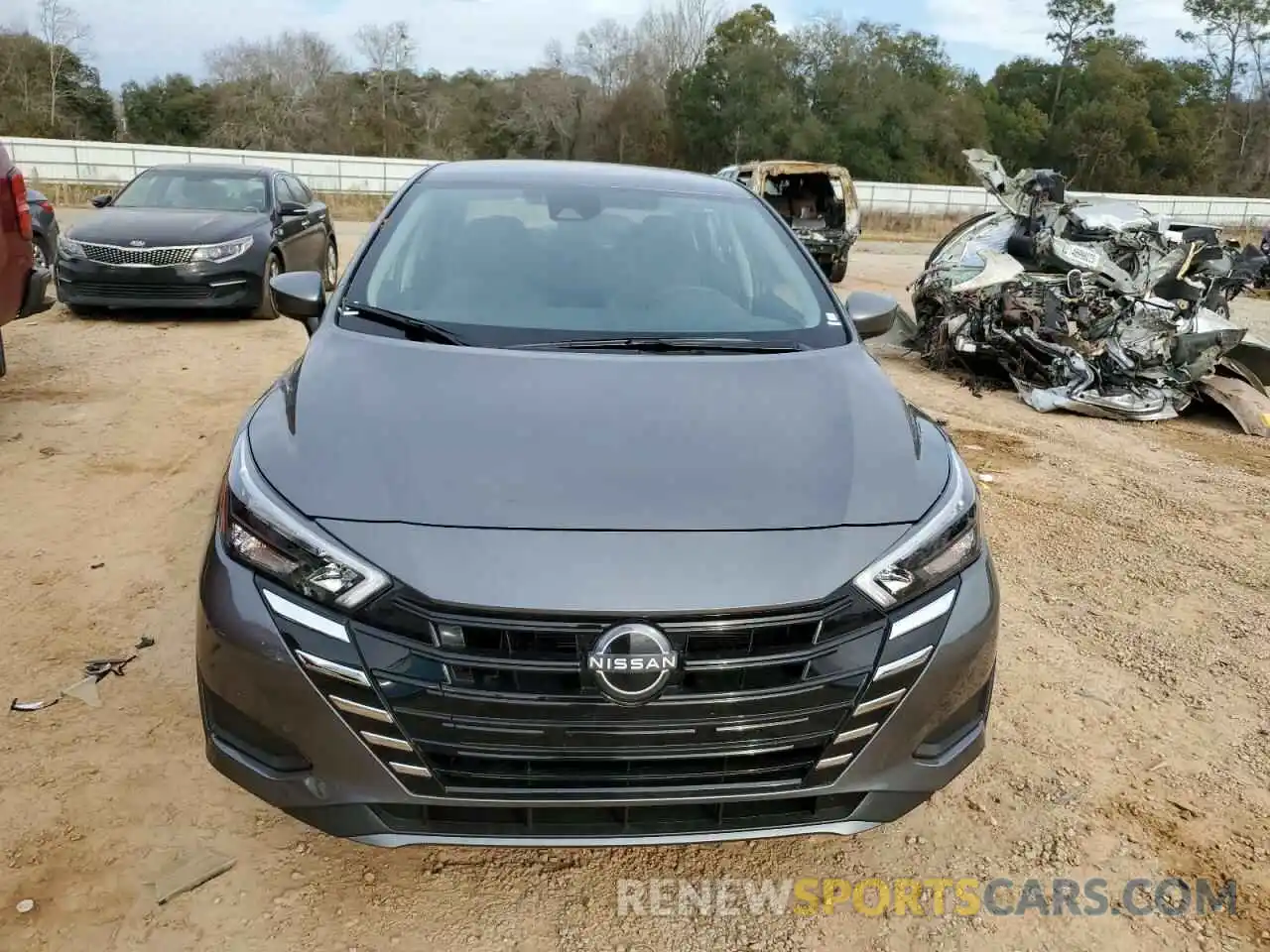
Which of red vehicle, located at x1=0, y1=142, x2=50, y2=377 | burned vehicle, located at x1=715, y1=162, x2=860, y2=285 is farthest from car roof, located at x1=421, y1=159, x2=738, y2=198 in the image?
burned vehicle, located at x1=715, y1=162, x2=860, y2=285

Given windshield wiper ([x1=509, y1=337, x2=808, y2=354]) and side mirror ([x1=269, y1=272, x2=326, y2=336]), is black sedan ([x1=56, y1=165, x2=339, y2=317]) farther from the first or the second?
windshield wiper ([x1=509, y1=337, x2=808, y2=354])

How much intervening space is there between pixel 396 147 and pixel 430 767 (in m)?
55.1

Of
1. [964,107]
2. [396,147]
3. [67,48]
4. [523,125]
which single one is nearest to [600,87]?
[523,125]

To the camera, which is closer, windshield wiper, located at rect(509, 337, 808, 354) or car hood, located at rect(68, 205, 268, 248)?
windshield wiper, located at rect(509, 337, 808, 354)

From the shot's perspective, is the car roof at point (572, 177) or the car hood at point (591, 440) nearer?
the car hood at point (591, 440)

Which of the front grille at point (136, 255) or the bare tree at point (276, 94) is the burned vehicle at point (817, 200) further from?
the bare tree at point (276, 94)

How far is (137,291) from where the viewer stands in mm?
8188

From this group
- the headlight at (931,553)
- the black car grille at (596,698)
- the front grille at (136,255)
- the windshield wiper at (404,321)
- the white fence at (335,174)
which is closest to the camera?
the black car grille at (596,698)

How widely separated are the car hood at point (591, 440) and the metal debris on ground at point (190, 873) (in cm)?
94

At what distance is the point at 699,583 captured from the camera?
1.77 metres

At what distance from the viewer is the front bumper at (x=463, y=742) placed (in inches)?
70.5

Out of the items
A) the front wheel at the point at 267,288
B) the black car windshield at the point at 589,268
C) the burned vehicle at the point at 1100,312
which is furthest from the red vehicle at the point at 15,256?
the burned vehicle at the point at 1100,312

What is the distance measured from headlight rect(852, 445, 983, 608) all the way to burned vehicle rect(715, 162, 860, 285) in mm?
12590

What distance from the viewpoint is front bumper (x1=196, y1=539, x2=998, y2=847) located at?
179cm
